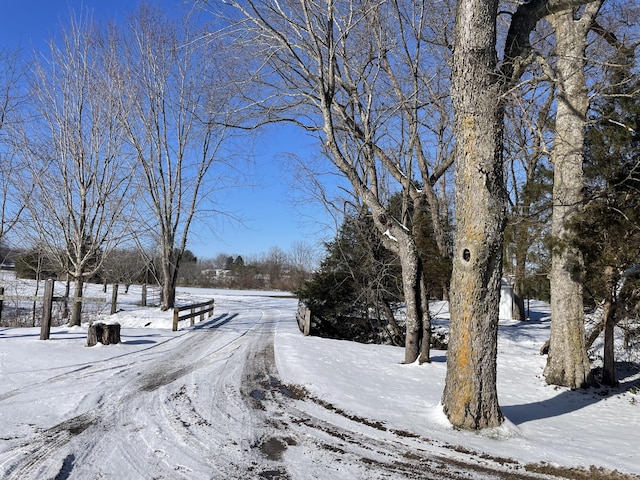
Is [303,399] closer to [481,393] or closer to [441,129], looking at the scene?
[481,393]

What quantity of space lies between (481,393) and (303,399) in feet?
7.85

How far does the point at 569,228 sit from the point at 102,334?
9.71 meters

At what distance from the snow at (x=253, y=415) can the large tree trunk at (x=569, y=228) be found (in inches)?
19.7

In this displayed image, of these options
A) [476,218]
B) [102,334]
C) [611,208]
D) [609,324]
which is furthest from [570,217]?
[102,334]

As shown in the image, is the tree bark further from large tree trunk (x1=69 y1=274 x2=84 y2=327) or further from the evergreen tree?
large tree trunk (x1=69 y1=274 x2=84 y2=327)

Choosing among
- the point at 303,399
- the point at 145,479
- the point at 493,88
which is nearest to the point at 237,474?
the point at 145,479

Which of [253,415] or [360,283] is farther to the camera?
[360,283]

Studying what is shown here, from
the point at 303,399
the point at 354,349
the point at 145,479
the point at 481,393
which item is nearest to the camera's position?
the point at 145,479

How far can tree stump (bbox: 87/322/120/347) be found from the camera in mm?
9906

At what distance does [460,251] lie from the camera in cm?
536

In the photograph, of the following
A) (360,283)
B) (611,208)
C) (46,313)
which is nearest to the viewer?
(611,208)

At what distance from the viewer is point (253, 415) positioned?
17.6 feet

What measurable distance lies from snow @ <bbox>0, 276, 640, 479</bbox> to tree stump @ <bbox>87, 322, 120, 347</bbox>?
0.87 feet

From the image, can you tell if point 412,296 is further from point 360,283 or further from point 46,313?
point 46,313
